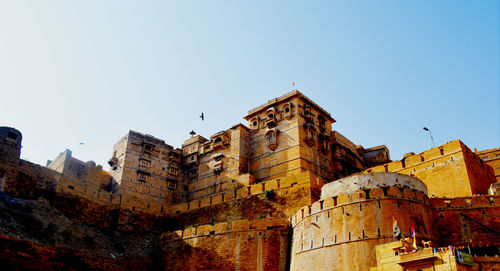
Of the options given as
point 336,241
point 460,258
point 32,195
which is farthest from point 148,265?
point 460,258

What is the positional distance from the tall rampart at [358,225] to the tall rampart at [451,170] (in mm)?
7022

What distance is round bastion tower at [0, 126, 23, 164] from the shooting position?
27034 millimetres

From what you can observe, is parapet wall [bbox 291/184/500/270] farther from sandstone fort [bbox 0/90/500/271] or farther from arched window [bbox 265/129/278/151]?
arched window [bbox 265/129/278/151]

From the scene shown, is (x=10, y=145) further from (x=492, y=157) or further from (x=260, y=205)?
(x=492, y=157)

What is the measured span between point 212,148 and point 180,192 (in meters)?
5.32

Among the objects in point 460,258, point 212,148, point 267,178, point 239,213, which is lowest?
point 460,258

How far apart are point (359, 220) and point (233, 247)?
799 cm

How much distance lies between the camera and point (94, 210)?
3072cm

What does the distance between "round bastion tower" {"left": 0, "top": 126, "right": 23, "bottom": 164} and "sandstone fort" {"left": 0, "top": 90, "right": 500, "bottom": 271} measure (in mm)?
71

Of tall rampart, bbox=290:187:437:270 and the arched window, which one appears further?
the arched window

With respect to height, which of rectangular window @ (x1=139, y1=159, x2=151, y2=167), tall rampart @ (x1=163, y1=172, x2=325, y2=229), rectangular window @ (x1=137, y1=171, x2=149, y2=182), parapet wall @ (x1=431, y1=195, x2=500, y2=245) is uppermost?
rectangular window @ (x1=139, y1=159, x2=151, y2=167)

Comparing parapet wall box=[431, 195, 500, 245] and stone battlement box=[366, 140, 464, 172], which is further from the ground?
stone battlement box=[366, 140, 464, 172]

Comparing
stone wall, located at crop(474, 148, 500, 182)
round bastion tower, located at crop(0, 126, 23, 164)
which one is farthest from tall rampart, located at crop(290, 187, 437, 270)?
round bastion tower, located at crop(0, 126, 23, 164)

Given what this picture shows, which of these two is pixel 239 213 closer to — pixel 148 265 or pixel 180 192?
pixel 148 265
